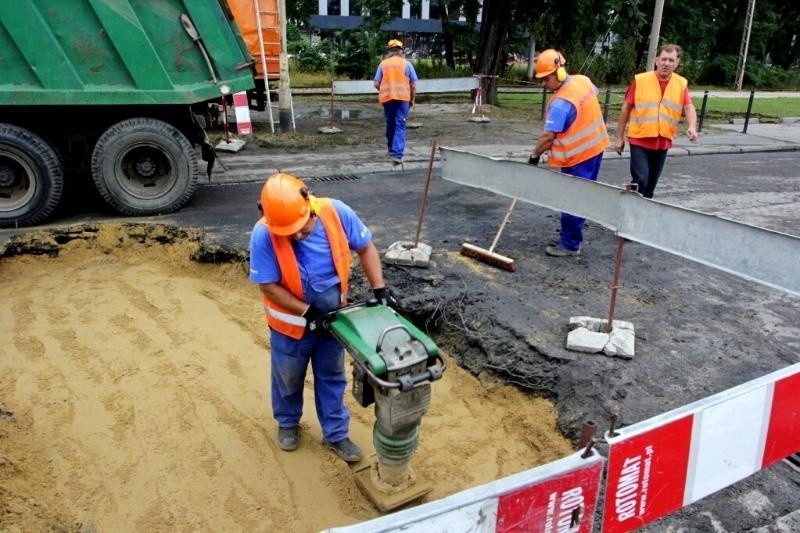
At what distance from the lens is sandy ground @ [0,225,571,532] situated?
3.22m

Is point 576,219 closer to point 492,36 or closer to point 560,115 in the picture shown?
point 560,115

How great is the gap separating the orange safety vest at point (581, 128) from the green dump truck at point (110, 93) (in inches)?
144

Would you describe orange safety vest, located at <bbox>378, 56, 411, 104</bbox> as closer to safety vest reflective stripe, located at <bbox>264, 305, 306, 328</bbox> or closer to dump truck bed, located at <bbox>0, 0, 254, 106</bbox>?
dump truck bed, located at <bbox>0, 0, 254, 106</bbox>

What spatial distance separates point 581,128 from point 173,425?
4.03 m

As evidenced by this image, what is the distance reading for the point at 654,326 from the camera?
453 cm

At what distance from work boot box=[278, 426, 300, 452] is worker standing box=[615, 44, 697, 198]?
156 inches

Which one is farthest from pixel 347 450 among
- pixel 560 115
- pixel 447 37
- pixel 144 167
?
pixel 447 37

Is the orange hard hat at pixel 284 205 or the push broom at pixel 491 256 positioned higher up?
the orange hard hat at pixel 284 205

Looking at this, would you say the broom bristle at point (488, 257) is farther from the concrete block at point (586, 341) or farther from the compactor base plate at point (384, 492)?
the compactor base plate at point (384, 492)

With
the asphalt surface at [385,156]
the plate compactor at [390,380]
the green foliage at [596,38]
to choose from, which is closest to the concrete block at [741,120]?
the asphalt surface at [385,156]

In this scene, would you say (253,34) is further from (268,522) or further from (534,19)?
(534,19)

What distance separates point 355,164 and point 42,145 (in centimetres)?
438

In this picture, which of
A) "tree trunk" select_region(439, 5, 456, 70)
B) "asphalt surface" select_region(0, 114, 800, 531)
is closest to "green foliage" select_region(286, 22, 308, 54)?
"tree trunk" select_region(439, 5, 456, 70)

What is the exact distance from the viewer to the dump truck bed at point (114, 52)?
6.00m
